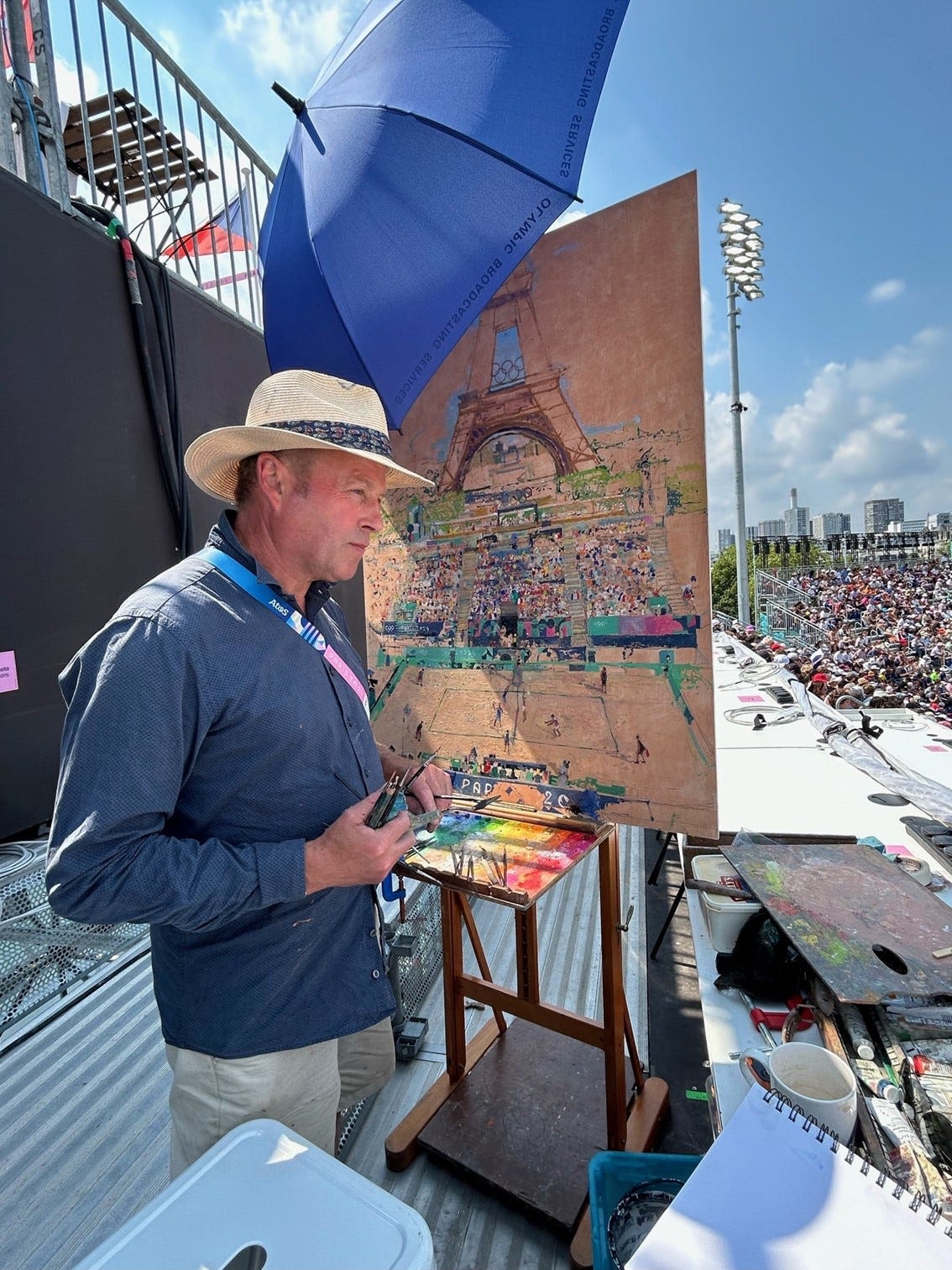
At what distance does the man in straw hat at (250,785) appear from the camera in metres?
0.96

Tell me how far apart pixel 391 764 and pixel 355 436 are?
0.90 meters

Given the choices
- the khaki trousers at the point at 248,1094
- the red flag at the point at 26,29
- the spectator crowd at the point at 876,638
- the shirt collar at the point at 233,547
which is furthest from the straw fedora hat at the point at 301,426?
the spectator crowd at the point at 876,638

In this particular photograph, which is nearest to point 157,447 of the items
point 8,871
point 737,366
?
point 8,871

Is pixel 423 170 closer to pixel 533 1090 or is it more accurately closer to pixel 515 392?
pixel 515 392

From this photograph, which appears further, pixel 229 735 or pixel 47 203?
pixel 47 203

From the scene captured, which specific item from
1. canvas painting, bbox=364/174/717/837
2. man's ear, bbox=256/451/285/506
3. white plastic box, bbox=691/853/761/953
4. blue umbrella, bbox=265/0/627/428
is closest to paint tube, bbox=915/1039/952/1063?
white plastic box, bbox=691/853/761/953

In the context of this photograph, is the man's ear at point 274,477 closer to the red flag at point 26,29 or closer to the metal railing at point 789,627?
the red flag at point 26,29

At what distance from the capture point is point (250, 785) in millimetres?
1130

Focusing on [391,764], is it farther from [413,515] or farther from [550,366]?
[550,366]

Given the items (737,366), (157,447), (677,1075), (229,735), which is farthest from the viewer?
(737,366)

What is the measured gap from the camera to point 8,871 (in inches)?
97.3

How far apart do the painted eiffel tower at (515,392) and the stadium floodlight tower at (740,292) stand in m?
13.0

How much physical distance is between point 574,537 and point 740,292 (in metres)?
16.2

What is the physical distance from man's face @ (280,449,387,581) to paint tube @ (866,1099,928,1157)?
4.87 feet
